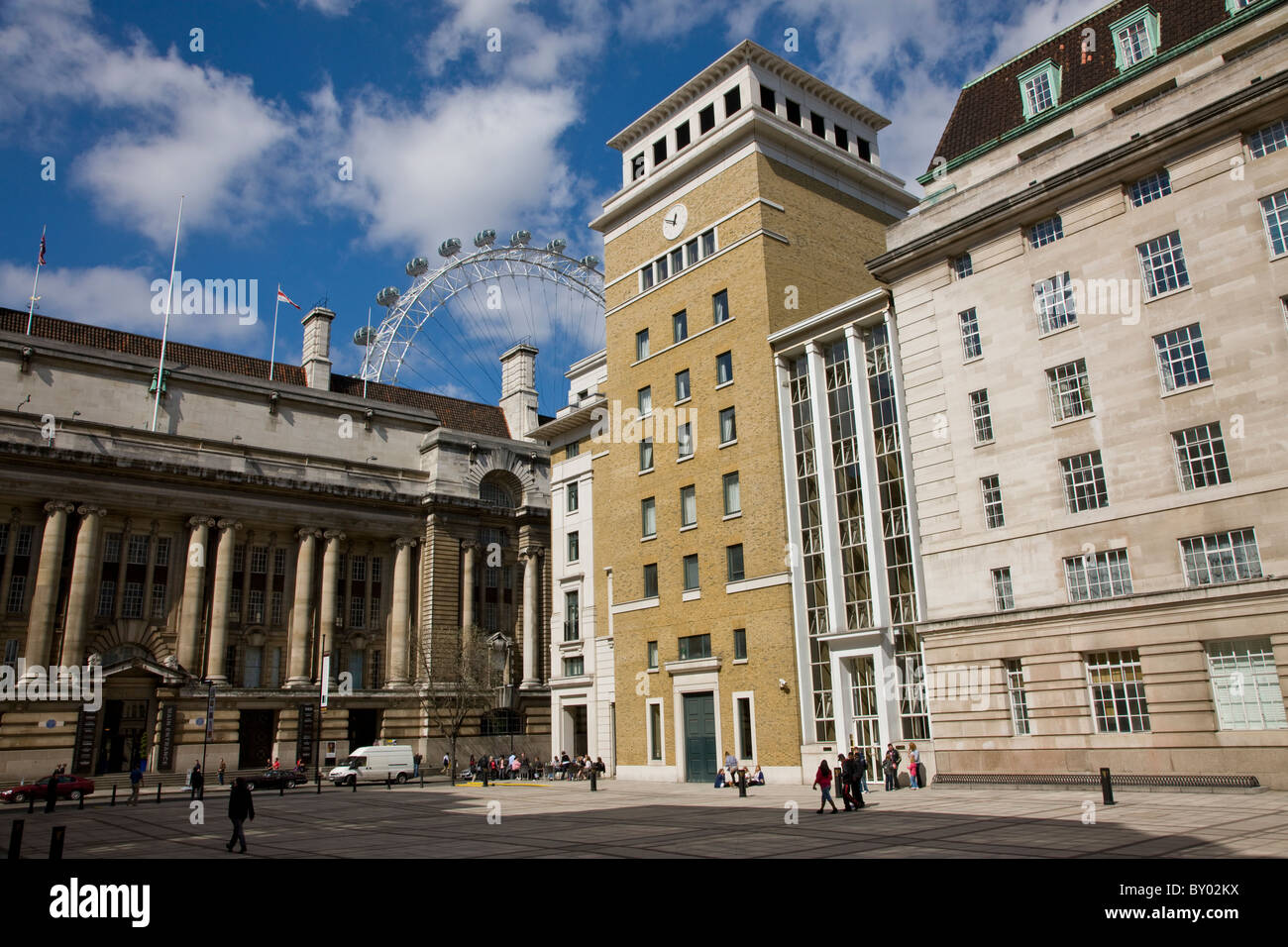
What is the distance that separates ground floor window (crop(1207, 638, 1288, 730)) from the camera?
2459cm

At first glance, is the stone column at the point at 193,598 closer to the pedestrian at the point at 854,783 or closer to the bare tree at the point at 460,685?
the bare tree at the point at 460,685

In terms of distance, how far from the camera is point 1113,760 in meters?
27.5

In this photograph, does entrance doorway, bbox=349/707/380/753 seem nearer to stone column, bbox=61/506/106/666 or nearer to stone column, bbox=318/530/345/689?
stone column, bbox=318/530/345/689

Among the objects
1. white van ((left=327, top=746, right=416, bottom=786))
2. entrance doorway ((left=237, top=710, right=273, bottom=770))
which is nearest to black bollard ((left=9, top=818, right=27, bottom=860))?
white van ((left=327, top=746, right=416, bottom=786))

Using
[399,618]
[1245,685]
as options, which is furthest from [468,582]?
[1245,685]

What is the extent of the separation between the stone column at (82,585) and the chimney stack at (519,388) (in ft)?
126

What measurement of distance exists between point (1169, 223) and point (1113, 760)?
1675 centimetres

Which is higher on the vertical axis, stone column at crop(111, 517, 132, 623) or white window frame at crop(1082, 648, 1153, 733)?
stone column at crop(111, 517, 132, 623)

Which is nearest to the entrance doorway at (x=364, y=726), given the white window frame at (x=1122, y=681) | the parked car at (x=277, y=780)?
the parked car at (x=277, y=780)

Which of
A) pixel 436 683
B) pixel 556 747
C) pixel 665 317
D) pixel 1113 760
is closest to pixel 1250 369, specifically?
pixel 1113 760

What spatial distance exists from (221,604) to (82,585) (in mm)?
8498

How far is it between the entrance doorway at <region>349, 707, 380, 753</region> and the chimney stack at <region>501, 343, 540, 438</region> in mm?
30859

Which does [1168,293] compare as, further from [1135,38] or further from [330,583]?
[330,583]

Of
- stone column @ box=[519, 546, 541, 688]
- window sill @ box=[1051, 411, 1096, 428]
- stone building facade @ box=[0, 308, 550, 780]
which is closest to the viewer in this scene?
window sill @ box=[1051, 411, 1096, 428]
